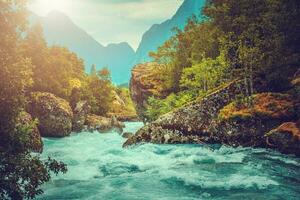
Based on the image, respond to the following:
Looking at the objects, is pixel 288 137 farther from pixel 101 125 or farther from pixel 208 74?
pixel 101 125

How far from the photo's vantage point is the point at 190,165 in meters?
18.9

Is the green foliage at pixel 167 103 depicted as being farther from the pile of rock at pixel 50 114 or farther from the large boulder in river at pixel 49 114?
the large boulder in river at pixel 49 114

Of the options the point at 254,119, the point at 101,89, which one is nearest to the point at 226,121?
the point at 254,119

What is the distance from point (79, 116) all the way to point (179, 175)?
1160 inches

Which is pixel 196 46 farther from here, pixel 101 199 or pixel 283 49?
pixel 101 199

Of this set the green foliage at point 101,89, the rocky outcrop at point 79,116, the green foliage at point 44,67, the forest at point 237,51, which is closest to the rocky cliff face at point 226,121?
the forest at point 237,51

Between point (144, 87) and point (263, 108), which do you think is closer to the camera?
point (263, 108)

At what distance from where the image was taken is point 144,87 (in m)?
44.4

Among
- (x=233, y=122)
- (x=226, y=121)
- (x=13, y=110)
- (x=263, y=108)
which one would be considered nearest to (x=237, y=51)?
(x=263, y=108)

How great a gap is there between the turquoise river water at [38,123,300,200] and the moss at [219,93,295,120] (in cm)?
205

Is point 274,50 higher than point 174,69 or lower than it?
lower

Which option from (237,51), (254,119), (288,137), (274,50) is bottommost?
(288,137)

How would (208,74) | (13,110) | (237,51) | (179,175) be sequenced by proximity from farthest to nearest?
(208,74) → (237,51) → (179,175) → (13,110)

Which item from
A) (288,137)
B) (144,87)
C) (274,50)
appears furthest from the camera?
(144,87)
